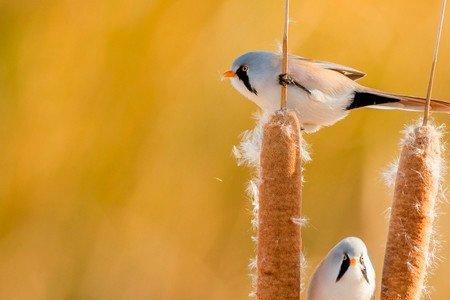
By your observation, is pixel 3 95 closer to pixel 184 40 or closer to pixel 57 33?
pixel 57 33

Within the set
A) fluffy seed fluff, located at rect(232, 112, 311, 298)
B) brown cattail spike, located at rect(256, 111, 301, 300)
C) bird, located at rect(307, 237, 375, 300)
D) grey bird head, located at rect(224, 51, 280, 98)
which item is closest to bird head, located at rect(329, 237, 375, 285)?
bird, located at rect(307, 237, 375, 300)

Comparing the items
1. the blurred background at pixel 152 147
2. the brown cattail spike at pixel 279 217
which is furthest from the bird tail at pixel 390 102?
the blurred background at pixel 152 147

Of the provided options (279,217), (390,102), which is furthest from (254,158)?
(390,102)

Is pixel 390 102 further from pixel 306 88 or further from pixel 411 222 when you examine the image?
pixel 411 222

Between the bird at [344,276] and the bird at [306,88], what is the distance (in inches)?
11.2

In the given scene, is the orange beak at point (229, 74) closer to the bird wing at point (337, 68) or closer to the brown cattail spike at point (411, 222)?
the bird wing at point (337, 68)

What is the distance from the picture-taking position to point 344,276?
4.46 feet

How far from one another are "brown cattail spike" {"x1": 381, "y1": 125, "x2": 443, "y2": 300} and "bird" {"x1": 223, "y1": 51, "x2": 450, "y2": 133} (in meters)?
0.36

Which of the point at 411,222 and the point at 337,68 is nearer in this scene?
the point at 411,222

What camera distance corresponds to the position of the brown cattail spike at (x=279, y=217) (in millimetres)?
1119

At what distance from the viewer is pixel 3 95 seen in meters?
2.61

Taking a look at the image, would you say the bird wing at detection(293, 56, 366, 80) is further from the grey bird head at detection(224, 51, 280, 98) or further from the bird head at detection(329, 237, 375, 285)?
the bird head at detection(329, 237, 375, 285)

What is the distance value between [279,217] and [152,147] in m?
1.62

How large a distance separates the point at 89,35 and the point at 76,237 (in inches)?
23.8
